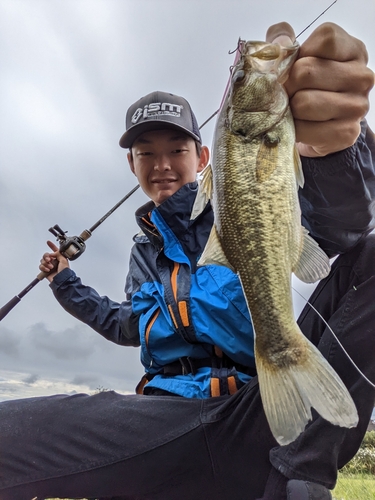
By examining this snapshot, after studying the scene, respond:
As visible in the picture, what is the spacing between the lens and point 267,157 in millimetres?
1574

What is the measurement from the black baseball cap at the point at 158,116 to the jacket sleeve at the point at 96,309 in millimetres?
1586

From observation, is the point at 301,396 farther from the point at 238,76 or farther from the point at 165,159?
the point at 165,159

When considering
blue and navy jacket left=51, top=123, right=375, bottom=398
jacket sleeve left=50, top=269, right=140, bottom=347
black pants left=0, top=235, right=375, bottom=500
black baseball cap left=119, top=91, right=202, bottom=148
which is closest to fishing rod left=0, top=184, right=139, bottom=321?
jacket sleeve left=50, top=269, right=140, bottom=347

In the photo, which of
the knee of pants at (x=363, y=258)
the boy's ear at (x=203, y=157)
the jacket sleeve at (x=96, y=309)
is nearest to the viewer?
the knee of pants at (x=363, y=258)

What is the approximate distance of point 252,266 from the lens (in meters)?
1.62

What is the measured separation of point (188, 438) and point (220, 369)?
17.8 inches

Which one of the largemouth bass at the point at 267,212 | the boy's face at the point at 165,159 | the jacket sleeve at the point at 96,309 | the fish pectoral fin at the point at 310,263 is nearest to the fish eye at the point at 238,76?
the largemouth bass at the point at 267,212

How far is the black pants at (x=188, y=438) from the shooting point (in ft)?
6.28

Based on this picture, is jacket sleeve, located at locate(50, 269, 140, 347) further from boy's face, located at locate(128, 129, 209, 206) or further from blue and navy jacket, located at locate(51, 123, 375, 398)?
boy's face, located at locate(128, 129, 209, 206)

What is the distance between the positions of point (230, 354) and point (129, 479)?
98 cm

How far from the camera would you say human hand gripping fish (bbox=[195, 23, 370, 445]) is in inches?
60.5

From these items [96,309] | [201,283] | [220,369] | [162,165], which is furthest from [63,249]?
[220,369]

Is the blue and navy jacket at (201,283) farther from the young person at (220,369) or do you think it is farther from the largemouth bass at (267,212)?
the largemouth bass at (267,212)

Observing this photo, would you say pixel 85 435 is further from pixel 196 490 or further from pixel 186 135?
pixel 186 135
